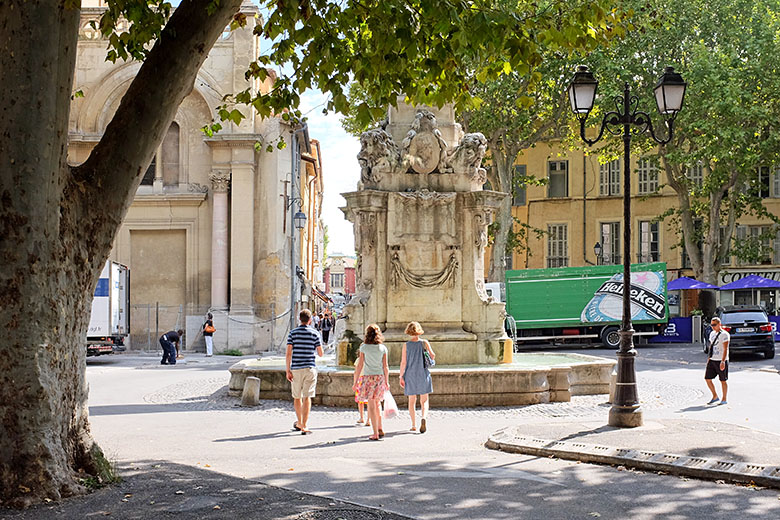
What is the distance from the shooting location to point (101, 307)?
3030 centimetres

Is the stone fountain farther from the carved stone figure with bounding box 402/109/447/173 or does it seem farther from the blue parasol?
the blue parasol

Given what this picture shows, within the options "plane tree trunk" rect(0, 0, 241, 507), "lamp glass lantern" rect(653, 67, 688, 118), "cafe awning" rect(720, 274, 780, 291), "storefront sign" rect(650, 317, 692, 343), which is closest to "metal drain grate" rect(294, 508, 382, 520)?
"plane tree trunk" rect(0, 0, 241, 507)

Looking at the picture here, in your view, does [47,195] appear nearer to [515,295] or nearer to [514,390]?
[514,390]

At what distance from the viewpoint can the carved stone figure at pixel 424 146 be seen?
54.9ft

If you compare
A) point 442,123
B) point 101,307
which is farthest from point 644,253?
point 442,123

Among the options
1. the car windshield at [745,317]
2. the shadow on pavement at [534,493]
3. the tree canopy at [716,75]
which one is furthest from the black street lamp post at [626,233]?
the tree canopy at [716,75]

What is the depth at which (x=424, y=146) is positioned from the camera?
16.7 metres

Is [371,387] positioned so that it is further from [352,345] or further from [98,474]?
[98,474]

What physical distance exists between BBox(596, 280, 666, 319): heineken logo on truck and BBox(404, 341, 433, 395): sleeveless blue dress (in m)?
24.3

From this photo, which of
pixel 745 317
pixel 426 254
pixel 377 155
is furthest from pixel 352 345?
pixel 745 317

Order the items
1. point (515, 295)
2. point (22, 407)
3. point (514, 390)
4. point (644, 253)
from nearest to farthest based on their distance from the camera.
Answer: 1. point (22, 407)
2. point (514, 390)
3. point (515, 295)
4. point (644, 253)

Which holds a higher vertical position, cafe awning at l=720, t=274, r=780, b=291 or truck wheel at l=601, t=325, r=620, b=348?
cafe awning at l=720, t=274, r=780, b=291

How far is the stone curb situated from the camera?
28.9ft

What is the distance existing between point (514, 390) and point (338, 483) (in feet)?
22.0
